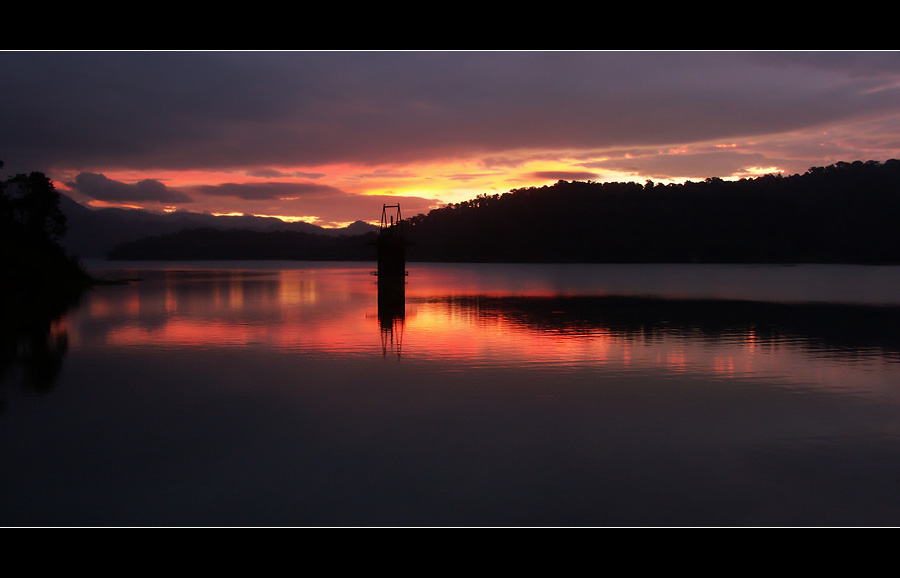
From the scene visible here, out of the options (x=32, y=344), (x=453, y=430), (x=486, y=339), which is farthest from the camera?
(x=486, y=339)

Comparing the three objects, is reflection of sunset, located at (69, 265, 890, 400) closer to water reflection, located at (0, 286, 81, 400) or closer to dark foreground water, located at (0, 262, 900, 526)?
dark foreground water, located at (0, 262, 900, 526)

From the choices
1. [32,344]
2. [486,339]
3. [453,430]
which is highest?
[32,344]

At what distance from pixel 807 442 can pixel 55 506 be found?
45.6 ft

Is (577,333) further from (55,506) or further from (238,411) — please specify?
(55,506)

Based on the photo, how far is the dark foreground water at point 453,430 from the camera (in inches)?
391

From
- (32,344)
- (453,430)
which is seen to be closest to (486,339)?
(453,430)

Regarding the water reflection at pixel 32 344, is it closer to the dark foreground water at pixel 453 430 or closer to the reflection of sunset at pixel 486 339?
the dark foreground water at pixel 453 430

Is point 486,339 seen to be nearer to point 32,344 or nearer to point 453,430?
point 453,430

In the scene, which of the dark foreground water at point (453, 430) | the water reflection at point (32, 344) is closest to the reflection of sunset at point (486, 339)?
the dark foreground water at point (453, 430)

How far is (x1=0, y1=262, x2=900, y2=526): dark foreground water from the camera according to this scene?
32.6ft

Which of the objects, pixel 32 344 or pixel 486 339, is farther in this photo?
pixel 486 339

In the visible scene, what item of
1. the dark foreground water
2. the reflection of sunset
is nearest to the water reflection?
the dark foreground water

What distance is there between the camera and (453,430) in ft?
45.9

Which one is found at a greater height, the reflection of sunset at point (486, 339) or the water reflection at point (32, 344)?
the water reflection at point (32, 344)
